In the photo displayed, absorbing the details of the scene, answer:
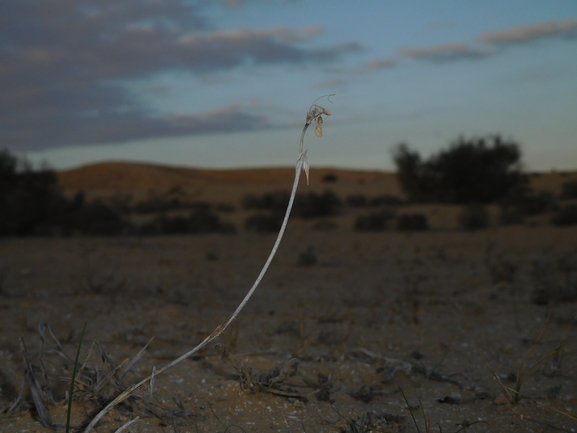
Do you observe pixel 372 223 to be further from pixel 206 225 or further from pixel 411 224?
pixel 206 225

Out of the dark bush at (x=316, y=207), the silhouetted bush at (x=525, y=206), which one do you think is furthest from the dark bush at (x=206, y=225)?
the silhouetted bush at (x=525, y=206)

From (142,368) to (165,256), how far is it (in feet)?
23.8

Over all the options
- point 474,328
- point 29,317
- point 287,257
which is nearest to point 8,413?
point 29,317

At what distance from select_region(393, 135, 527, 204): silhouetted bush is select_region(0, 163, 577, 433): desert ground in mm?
12698

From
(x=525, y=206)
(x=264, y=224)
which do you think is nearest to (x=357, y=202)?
(x=525, y=206)

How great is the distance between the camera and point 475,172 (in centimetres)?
2347

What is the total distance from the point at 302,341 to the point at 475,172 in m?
21.0

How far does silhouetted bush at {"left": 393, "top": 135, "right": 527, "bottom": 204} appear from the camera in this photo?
23453mm

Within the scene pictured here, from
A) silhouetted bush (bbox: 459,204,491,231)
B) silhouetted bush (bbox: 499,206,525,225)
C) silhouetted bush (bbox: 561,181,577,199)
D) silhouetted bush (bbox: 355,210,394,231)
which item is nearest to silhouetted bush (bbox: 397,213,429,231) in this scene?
silhouetted bush (bbox: 355,210,394,231)

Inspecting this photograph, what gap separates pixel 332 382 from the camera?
3.21m

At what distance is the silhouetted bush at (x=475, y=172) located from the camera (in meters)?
23.5

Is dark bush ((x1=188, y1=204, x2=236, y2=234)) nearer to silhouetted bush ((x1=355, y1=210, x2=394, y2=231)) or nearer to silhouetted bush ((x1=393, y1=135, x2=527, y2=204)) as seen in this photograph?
silhouetted bush ((x1=355, y1=210, x2=394, y2=231))

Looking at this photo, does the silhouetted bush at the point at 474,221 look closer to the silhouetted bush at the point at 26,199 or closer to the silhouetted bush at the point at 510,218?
the silhouetted bush at the point at 510,218

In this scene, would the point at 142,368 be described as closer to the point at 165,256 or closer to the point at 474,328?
the point at 474,328
